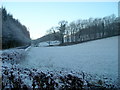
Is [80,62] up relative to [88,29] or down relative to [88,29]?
down

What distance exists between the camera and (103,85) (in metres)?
3.35

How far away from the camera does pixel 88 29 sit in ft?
133

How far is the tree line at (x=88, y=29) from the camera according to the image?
35.9m

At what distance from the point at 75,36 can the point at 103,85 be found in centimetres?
4226

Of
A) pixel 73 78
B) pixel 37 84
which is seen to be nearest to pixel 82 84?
pixel 73 78

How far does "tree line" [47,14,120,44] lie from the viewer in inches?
1412

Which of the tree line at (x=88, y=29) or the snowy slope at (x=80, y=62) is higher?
the tree line at (x=88, y=29)

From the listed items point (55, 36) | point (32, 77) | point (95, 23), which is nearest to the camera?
point (32, 77)

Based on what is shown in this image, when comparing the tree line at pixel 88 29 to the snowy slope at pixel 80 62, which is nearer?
the snowy slope at pixel 80 62

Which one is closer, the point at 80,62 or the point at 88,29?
the point at 80,62

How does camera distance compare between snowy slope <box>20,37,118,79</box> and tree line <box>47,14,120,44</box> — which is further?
tree line <box>47,14,120,44</box>

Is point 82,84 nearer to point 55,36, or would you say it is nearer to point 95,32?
point 95,32

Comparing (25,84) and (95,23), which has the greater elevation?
(95,23)

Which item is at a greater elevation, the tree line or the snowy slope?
the tree line
